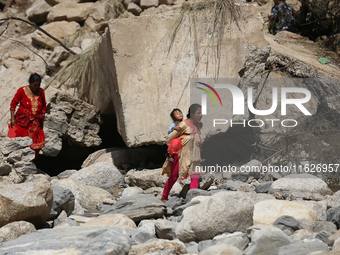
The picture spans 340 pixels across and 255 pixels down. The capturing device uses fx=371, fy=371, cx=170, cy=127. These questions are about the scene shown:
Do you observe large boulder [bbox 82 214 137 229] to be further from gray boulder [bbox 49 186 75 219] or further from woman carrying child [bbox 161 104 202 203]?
woman carrying child [bbox 161 104 202 203]

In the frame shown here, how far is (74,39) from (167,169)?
19.1 ft

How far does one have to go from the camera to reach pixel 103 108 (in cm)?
689

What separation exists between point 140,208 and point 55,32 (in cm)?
702

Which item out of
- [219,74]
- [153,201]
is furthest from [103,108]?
[153,201]

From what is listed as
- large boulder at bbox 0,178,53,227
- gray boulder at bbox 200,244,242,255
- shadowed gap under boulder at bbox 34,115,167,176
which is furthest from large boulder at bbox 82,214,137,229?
shadowed gap under boulder at bbox 34,115,167,176

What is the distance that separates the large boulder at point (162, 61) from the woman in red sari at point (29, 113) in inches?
48.6

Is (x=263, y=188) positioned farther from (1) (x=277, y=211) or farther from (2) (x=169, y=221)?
(2) (x=169, y=221)

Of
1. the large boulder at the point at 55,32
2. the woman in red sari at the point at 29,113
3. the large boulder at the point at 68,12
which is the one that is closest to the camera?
the woman in red sari at the point at 29,113

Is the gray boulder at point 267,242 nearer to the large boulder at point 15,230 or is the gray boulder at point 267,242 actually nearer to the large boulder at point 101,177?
the large boulder at point 15,230

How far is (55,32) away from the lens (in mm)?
9336

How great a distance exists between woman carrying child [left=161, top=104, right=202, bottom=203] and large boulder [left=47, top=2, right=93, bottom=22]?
6.71 m

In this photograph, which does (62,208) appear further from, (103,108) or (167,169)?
(103,108)

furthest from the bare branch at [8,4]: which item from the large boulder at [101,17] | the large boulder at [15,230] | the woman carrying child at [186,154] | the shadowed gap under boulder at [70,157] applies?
the large boulder at [15,230]

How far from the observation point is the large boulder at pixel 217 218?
9.84 feet
